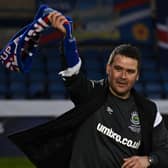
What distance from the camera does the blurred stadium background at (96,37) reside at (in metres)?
11.1

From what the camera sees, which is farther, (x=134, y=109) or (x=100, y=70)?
(x=100, y=70)

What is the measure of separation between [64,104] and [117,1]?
427 centimetres

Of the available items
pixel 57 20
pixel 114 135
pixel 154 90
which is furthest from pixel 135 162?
pixel 154 90

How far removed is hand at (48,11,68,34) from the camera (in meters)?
2.78

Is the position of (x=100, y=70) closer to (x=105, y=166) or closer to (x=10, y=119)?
(x=10, y=119)

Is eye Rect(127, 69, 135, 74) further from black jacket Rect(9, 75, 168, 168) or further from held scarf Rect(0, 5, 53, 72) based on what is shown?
held scarf Rect(0, 5, 53, 72)

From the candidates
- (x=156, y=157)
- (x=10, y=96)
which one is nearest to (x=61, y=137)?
(x=156, y=157)

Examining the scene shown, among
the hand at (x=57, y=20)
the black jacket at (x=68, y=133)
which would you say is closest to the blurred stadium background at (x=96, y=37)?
the black jacket at (x=68, y=133)

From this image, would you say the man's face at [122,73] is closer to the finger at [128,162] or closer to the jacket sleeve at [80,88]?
the jacket sleeve at [80,88]

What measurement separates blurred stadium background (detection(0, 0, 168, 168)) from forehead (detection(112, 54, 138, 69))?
24.9ft

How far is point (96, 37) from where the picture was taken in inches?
470

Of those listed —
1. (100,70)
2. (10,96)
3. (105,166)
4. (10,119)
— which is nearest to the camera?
(105,166)

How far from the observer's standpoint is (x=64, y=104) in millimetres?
8367

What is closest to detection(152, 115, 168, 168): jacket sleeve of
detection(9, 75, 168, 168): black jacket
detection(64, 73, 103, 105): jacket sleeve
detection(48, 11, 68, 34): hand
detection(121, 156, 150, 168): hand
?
detection(9, 75, 168, 168): black jacket
